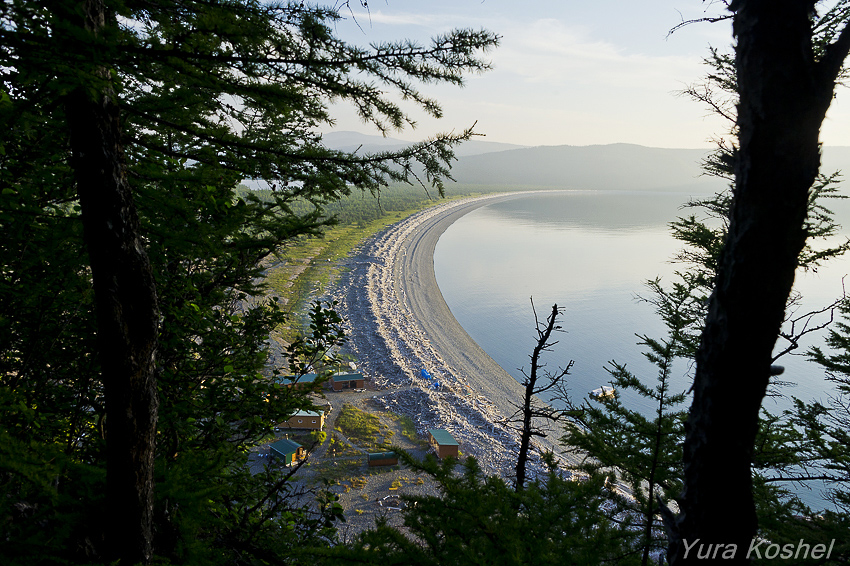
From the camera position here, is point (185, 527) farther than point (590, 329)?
No

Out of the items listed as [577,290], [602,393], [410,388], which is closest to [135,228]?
[602,393]

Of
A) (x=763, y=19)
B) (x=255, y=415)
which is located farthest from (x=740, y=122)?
(x=255, y=415)

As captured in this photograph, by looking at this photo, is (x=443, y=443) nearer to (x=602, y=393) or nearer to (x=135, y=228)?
(x=602, y=393)

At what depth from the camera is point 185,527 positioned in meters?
3.24

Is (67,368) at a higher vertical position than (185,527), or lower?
higher

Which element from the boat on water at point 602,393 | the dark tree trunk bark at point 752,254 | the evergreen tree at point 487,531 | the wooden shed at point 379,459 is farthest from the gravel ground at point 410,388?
the dark tree trunk bark at point 752,254

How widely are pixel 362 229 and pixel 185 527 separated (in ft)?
208

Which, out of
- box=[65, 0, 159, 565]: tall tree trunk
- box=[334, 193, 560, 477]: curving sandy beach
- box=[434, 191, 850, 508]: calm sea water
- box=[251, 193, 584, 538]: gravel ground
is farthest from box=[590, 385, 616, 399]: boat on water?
box=[65, 0, 159, 565]: tall tree trunk

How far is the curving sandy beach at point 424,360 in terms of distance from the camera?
61.8 feet

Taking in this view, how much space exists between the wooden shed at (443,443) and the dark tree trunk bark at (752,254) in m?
14.5

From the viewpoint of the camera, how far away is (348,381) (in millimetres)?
21469

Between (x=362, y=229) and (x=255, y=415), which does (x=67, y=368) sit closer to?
(x=255, y=415)

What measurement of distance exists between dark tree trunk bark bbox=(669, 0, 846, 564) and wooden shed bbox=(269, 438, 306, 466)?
14394 millimetres

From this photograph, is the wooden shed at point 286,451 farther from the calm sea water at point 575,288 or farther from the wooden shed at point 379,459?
the calm sea water at point 575,288
